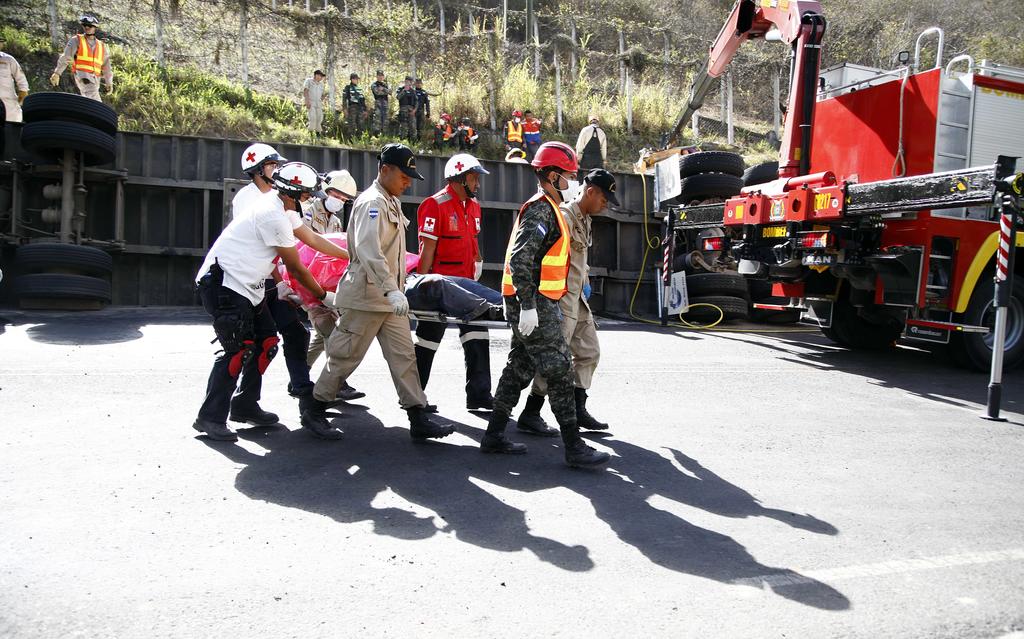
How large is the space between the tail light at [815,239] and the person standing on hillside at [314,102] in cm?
1221

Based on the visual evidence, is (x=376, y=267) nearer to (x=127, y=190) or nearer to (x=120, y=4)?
(x=127, y=190)

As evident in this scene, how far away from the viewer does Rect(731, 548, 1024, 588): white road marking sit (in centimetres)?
345

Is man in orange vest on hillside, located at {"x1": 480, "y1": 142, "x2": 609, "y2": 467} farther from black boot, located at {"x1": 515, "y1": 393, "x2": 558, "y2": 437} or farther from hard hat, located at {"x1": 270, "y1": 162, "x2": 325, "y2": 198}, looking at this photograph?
hard hat, located at {"x1": 270, "y1": 162, "x2": 325, "y2": 198}

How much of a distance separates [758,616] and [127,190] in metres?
12.3

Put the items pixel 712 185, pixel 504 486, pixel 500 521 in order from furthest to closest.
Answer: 1. pixel 712 185
2. pixel 504 486
3. pixel 500 521

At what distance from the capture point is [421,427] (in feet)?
18.1

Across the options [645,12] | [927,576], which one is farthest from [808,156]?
[645,12]

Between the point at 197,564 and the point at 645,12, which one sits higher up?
the point at 645,12

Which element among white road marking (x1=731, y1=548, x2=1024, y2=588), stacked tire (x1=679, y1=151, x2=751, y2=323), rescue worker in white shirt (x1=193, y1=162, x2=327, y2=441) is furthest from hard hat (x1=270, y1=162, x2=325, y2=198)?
stacked tire (x1=679, y1=151, x2=751, y2=323)

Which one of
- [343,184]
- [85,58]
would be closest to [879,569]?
[343,184]

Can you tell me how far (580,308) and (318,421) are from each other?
2.01 metres

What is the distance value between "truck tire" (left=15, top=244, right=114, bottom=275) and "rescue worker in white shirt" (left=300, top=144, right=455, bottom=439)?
23.8 feet

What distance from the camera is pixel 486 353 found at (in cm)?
661

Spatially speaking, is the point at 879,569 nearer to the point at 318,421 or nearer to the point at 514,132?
the point at 318,421
